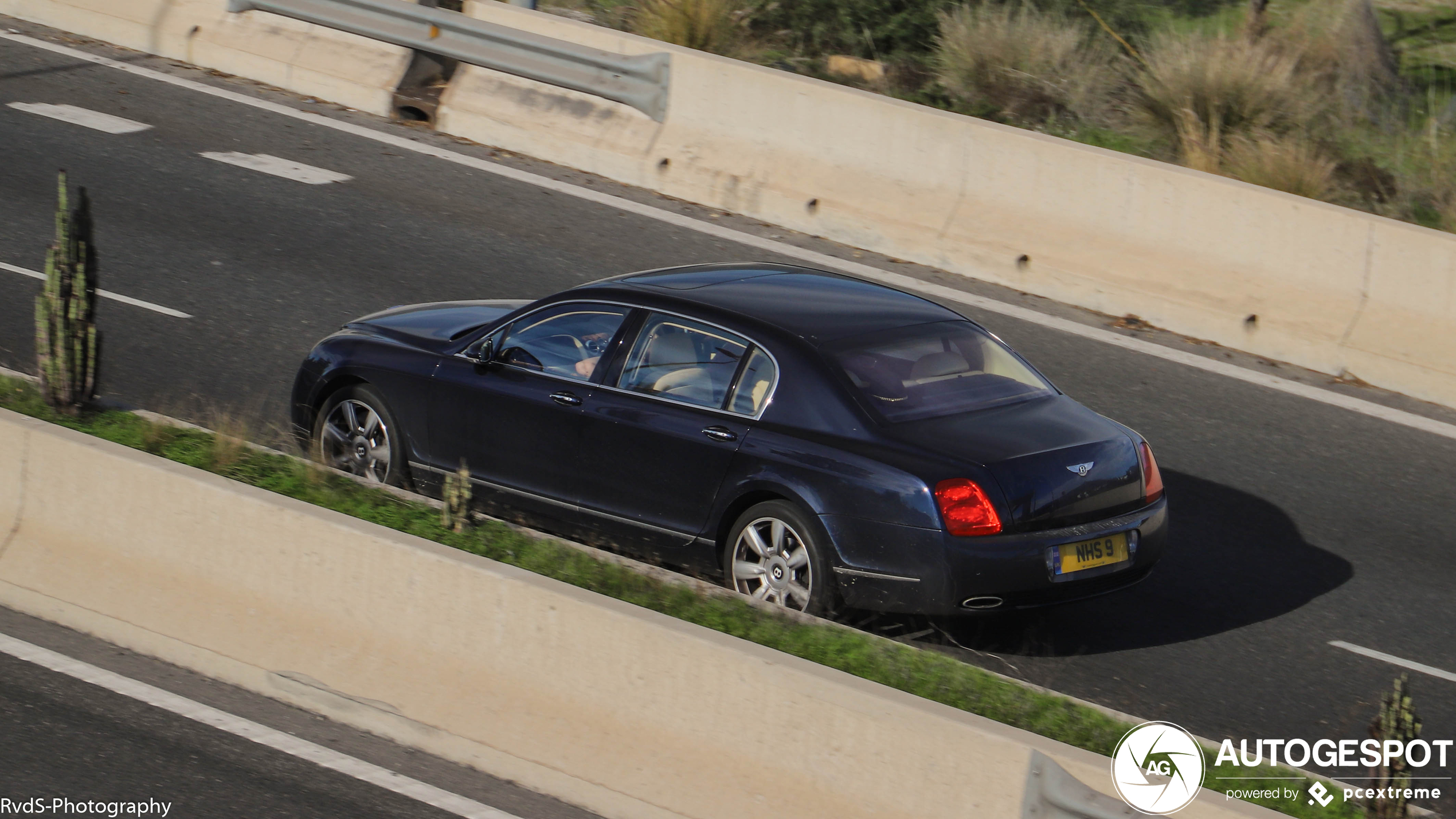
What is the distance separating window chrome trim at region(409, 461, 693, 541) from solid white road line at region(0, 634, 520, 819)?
2112 millimetres

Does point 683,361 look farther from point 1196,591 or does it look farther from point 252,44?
point 252,44

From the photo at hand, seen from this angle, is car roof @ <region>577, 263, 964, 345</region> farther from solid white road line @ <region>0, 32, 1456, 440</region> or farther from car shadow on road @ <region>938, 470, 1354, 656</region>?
solid white road line @ <region>0, 32, 1456, 440</region>

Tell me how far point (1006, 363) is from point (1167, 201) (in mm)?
4793

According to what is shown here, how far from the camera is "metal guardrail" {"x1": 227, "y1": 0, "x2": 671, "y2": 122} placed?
1449 centimetres

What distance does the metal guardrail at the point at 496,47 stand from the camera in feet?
47.5

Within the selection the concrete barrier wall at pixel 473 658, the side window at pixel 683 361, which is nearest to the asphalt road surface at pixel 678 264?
the concrete barrier wall at pixel 473 658

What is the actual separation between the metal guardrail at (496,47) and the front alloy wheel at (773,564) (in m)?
7.72

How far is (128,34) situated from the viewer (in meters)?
17.0

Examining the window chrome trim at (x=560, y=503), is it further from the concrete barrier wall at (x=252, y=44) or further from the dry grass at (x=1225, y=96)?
the concrete barrier wall at (x=252, y=44)

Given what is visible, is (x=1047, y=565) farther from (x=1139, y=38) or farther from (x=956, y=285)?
(x=1139, y=38)

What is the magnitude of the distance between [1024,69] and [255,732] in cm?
1116

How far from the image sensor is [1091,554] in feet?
23.6

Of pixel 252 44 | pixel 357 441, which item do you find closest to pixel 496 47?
pixel 252 44

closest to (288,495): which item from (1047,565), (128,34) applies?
(1047,565)
